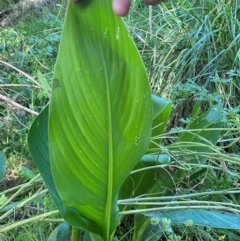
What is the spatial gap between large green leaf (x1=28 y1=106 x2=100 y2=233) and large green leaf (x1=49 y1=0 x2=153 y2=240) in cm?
2

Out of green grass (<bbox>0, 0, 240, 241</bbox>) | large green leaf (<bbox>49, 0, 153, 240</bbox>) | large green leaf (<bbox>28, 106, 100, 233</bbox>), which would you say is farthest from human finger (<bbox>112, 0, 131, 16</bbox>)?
green grass (<bbox>0, 0, 240, 241</bbox>)

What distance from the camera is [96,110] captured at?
24.4 inches

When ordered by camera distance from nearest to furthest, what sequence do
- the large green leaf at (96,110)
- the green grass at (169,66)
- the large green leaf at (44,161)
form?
1. the large green leaf at (96,110)
2. the large green leaf at (44,161)
3. the green grass at (169,66)

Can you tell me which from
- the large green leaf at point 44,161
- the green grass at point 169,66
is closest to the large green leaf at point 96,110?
the large green leaf at point 44,161

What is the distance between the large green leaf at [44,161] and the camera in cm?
68

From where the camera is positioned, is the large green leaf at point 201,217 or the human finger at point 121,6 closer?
the human finger at point 121,6

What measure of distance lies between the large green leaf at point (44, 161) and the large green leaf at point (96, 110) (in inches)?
0.6

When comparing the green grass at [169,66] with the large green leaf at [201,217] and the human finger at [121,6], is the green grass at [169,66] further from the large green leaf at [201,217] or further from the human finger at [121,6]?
the human finger at [121,6]

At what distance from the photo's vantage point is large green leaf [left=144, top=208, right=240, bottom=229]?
2.37 feet

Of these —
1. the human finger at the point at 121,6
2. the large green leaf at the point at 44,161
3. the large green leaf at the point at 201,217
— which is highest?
the human finger at the point at 121,6

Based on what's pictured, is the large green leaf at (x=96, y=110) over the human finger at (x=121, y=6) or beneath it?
beneath

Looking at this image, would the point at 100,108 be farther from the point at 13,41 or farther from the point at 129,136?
the point at 13,41

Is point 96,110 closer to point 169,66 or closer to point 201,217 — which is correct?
point 201,217

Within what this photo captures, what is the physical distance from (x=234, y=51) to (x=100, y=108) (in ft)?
3.31
